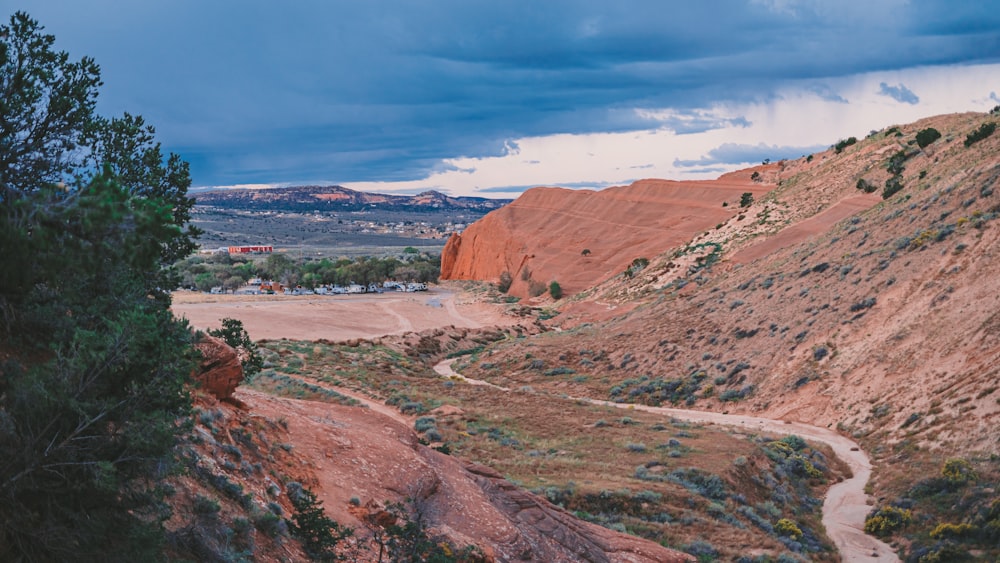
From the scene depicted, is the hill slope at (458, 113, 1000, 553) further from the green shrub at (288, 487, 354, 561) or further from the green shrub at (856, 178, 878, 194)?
the green shrub at (288, 487, 354, 561)

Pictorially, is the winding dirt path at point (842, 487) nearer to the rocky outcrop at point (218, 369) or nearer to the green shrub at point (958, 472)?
the green shrub at point (958, 472)

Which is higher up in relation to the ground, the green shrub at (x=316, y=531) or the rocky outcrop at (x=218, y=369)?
the rocky outcrop at (x=218, y=369)

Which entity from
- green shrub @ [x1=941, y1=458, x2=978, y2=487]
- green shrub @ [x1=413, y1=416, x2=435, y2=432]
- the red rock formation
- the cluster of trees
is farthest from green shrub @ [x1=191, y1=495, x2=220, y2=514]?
the cluster of trees

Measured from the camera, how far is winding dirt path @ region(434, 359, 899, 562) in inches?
660

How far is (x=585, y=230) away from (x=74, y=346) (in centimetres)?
8129

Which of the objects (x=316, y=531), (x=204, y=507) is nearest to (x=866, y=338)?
(x=316, y=531)

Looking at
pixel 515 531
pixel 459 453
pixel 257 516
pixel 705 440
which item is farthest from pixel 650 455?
pixel 257 516

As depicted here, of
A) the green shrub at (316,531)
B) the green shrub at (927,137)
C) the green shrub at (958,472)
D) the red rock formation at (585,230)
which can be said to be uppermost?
the green shrub at (927,137)

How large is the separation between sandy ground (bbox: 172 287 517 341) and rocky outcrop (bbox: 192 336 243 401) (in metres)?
34.7

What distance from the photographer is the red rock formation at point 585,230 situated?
7512 cm

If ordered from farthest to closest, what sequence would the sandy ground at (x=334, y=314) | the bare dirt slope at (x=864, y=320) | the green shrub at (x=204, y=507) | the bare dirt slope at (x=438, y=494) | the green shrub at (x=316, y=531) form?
the sandy ground at (x=334, y=314)
the bare dirt slope at (x=864, y=320)
the bare dirt slope at (x=438, y=494)
the green shrub at (x=316, y=531)
the green shrub at (x=204, y=507)

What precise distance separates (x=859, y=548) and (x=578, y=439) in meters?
8.91

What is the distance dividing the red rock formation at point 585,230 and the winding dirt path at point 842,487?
4129 cm

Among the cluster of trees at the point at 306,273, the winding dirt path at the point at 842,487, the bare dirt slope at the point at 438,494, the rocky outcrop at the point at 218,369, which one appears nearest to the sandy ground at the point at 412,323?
the winding dirt path at the point at 842,487
